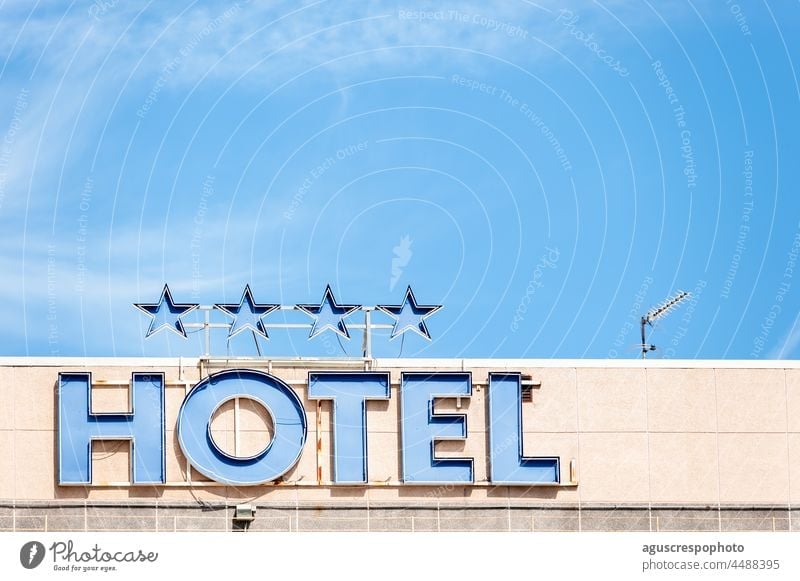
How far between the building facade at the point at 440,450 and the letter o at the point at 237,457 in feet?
0.41

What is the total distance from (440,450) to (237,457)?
5421 mm

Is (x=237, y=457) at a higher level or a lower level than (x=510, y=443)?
lower

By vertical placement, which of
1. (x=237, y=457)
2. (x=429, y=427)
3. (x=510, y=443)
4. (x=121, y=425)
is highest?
(x=121, y=425)

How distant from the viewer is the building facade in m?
44.4

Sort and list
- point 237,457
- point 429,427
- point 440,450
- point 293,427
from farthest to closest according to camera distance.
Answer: point 440,450 < point 429,427 < point 293,427 < point 237,457

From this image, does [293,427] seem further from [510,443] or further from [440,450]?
[510,443]

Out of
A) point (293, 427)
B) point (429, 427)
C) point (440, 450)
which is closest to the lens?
point (293, 427)

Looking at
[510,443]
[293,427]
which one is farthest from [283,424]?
[510,443]

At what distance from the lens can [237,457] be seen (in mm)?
44625

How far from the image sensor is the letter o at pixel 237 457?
44.5m

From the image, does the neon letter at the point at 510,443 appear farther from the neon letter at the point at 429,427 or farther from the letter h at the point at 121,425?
the letter h at the point at 121,425

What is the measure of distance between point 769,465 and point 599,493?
186 inches

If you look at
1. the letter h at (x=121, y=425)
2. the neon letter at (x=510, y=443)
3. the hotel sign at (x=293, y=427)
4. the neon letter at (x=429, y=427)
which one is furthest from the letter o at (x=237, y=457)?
the neon letter at (x=510, y=443)

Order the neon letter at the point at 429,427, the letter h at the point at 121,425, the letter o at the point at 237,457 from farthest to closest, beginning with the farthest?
the neon letter at the point at 429,427, the letter o at the point at 237,457, the letter h at the point at 121,425
